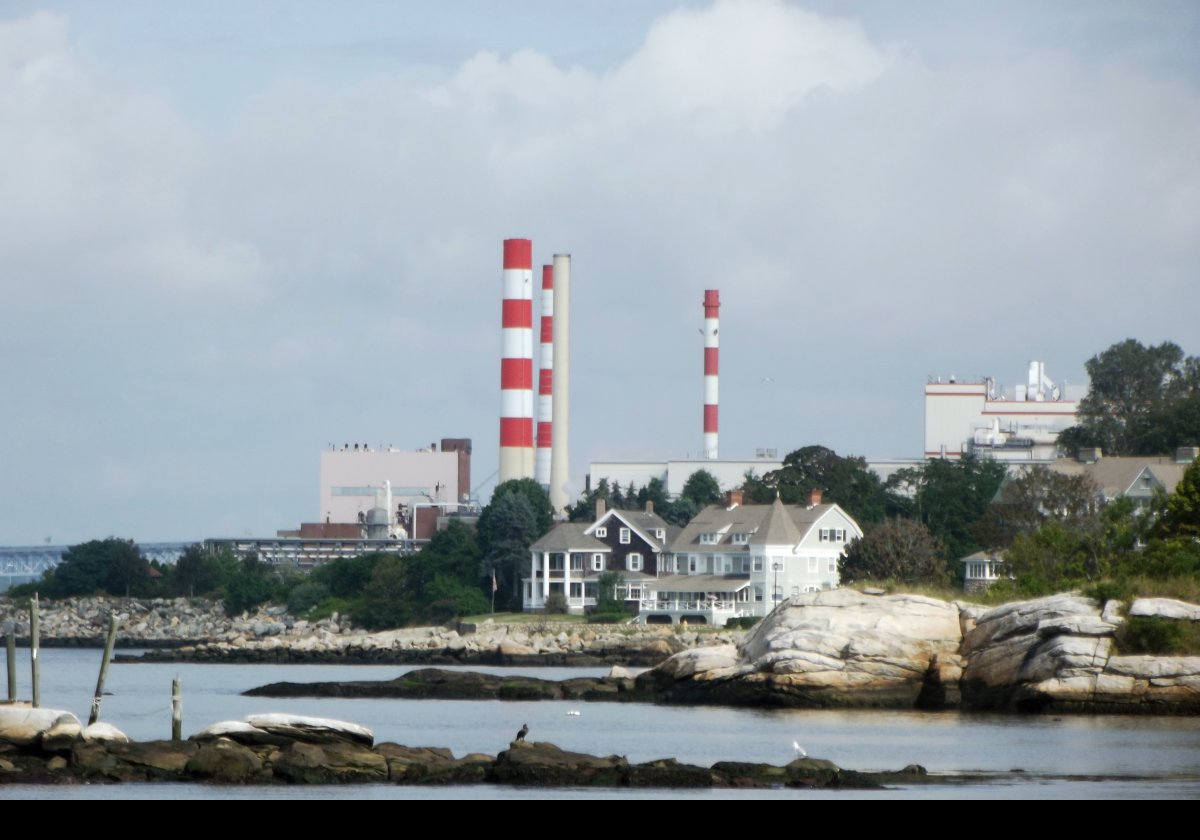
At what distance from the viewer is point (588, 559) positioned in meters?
81.1

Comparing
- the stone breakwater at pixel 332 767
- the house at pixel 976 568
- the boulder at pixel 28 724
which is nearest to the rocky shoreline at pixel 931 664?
the stone breakwater at pixel 332 767

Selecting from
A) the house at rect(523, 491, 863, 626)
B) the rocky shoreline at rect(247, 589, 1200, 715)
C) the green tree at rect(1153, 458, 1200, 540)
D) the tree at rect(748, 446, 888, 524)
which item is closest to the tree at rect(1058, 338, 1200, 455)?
the tree at rect(748, 446, 888, 524)

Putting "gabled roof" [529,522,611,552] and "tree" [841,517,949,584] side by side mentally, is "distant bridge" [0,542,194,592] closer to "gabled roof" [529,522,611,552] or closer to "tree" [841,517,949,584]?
"gabled roof" [529,522,611,552]

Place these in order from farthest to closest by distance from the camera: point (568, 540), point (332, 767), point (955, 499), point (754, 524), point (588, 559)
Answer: point (588, 559) < point (568, 540) < point (955, 499) < point (754, 524) < point (332, 767)

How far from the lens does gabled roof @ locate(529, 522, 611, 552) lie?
79.8 meters

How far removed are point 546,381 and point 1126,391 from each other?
3258 cm

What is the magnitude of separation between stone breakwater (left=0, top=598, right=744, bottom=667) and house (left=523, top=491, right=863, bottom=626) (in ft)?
24.1

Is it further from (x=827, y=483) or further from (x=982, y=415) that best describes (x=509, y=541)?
(x=982, y=415)

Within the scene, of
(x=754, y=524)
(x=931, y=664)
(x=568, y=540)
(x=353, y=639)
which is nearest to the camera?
(x=931, y=664)

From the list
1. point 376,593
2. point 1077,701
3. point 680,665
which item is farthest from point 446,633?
point 1077,701

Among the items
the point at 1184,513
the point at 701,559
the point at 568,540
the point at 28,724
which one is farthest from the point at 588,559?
the point at 28,724

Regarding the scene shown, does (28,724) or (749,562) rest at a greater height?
(749,562)

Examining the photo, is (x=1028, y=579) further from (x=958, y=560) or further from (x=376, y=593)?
(x=376, y=593)

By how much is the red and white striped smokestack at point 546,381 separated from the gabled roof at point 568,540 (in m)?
13.2
